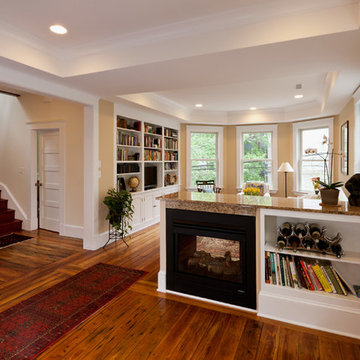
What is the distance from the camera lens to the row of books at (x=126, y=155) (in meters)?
5.14

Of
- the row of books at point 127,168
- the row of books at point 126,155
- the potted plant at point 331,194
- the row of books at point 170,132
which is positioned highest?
the row of books at point 170,132

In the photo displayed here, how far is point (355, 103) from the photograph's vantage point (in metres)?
3.88

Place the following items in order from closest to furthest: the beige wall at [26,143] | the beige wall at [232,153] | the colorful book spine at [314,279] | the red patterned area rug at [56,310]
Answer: the red patterned area rug at [56,310] < the colorful book spine at [314,279] < the beige wall at [26,143] < the beige wall at [232,153]

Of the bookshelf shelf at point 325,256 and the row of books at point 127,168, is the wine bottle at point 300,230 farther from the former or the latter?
the row of books at point 127,168

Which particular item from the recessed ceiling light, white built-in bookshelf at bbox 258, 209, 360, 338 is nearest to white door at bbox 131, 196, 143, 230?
the recessed ceiling light

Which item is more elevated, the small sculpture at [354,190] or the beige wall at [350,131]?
the beige wall at [350,131]

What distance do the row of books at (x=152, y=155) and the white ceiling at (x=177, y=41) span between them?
2049mm

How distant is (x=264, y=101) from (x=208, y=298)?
4.65 meters

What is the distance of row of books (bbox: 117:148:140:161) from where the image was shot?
514 centimetres

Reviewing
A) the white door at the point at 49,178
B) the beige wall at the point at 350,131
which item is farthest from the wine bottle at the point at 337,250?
the white door at the point at 49,178

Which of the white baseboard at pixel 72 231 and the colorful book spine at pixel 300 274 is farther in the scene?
the white baseboard at pixel 72 231

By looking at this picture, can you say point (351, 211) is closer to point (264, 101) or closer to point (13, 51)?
point (13, 51)

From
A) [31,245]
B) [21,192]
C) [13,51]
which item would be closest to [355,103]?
[13,51]

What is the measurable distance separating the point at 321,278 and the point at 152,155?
4.31m
